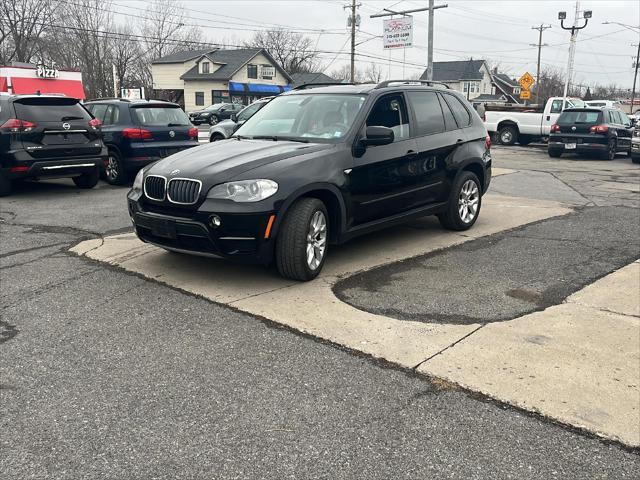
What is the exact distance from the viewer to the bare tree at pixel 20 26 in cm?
4497

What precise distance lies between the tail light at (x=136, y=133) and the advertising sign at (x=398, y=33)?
88.6 feet

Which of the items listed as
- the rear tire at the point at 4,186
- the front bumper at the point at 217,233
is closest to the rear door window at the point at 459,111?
the front bumper at the point at 217,233

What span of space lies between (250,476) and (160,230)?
298cm

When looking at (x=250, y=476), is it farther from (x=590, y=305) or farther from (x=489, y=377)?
(x=590, y=305)

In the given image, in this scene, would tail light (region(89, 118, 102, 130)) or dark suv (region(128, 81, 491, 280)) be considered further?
tail light (region(89, 118, 102, 130))

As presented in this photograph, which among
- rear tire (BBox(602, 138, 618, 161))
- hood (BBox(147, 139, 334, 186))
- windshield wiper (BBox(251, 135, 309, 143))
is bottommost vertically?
rear tire (BBox(602, 138, 618, 161))

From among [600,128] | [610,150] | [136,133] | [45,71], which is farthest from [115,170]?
[45,71]

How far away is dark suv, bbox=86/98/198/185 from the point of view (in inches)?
426

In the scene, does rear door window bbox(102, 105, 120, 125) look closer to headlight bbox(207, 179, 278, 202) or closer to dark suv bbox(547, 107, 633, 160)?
headlight bbox(207, 179, 278, 202)

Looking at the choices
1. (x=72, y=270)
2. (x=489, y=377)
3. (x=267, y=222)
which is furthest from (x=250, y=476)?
(x=72, y=270)

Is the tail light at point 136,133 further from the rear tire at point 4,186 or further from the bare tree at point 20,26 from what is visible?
the bare tree at point 20,26

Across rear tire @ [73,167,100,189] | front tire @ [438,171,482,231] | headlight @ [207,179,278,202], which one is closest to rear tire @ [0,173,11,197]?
rear tire @ [73,167,100,189]

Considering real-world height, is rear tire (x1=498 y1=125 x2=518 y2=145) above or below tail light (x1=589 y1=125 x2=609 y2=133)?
below

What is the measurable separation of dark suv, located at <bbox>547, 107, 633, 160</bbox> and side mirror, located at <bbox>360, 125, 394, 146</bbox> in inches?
615
